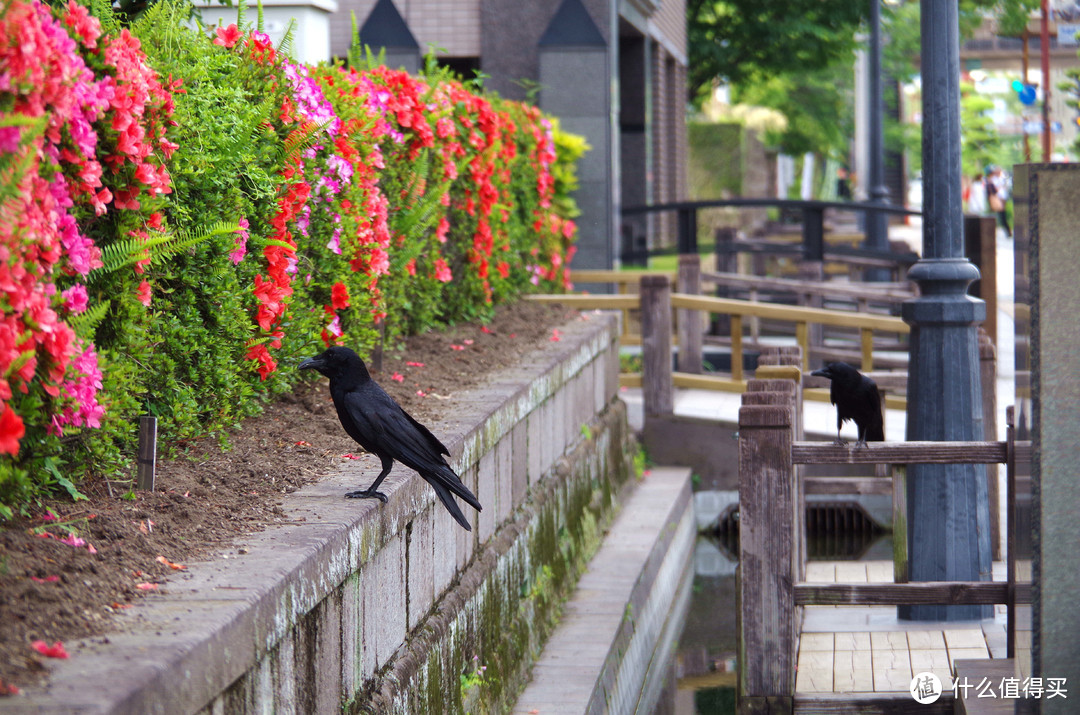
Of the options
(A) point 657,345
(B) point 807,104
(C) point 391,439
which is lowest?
(A) point 657,345

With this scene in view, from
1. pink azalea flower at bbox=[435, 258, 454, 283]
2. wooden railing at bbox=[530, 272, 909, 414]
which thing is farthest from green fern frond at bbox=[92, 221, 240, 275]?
wooden railing at bbox=[530, 272, 909, 414]

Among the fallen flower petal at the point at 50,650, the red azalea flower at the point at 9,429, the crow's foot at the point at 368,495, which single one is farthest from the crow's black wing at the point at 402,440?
the fallen flower petal at the point at 50,650

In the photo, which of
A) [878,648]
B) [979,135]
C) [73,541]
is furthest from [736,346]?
[979,135]

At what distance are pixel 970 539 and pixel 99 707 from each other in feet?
15.2

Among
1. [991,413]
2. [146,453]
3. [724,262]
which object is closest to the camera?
[146,453]

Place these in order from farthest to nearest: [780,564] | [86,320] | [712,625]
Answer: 1. [712,625]
2. [780,564]
3. [86,320]

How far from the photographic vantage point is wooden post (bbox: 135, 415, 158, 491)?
3475 millimetres

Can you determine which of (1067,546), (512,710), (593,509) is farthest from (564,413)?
(1067,546)

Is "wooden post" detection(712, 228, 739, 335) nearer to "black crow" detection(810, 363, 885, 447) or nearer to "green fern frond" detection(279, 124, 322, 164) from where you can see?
"black crow" detection(810, 363, 885, 447)

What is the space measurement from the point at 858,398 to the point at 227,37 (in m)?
3.16

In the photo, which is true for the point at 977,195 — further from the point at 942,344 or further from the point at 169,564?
the point at 169,564

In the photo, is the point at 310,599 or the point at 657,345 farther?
the point at 657,345

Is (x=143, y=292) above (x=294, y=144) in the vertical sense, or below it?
below

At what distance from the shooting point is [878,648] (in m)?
5.69
